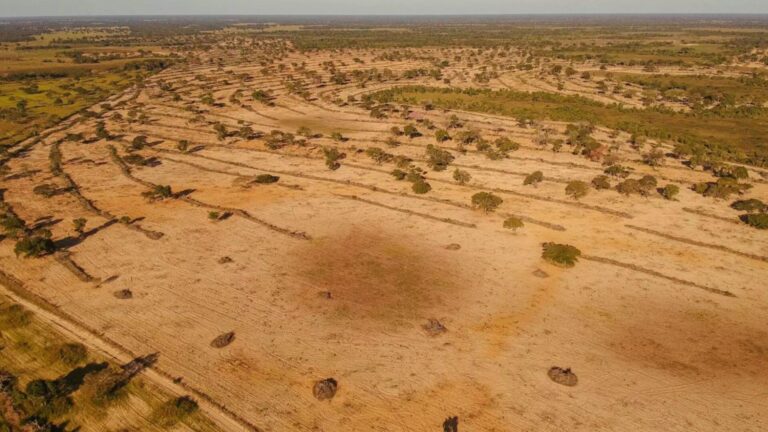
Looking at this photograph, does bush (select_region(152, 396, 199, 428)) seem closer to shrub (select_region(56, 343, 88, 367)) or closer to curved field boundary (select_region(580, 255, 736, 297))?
shrub (select_region(56, 343, 88, 367))

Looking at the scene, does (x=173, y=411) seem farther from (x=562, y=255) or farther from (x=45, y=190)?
(x=45, y=190)

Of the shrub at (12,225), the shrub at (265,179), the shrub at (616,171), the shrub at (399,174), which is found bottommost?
the shrub at (12,225)

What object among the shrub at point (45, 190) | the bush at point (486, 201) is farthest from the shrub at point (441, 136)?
the shrub at point (45, 190)

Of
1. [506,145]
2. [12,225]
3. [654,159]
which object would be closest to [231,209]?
[12,225]

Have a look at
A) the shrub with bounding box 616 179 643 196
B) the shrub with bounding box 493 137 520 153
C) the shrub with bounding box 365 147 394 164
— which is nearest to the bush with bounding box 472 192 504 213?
the shrub with bounding box 616 179 643 196

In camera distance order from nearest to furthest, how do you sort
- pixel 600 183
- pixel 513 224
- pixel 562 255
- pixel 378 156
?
1. pixel 562 255
2. pixel 513 224
3. pixel 600 183
4. pixel 378 156

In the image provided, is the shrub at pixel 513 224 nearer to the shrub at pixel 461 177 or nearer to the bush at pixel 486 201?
the bush at pixel 486 201
